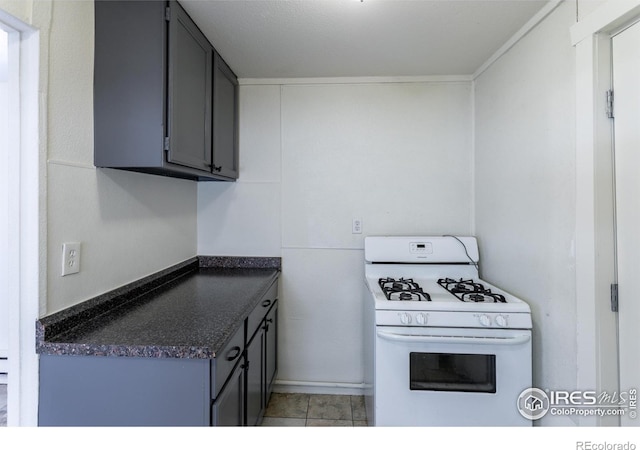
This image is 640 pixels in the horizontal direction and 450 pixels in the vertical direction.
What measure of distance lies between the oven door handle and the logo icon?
0.25 meters

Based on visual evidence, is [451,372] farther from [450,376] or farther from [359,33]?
[359,33]

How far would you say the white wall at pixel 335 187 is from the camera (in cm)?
228

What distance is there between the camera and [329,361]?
7.64 ft

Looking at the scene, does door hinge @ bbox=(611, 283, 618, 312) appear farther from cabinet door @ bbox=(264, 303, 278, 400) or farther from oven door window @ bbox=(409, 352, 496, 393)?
cabinet door @ bbox=(264, 303, 278, 400)

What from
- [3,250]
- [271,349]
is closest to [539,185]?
[271,349]

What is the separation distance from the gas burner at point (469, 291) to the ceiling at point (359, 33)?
4.66ft

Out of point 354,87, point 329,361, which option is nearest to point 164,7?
point 354,87

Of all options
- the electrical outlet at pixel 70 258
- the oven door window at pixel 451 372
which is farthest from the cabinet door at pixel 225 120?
the oven door window at pixel 451 372

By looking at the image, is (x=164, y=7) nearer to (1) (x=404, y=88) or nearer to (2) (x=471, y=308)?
(1) (x=404, y=88)

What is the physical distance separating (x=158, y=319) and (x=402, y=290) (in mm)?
1219

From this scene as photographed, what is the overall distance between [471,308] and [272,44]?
1798mm

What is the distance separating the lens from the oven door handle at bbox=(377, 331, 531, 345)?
1.46m

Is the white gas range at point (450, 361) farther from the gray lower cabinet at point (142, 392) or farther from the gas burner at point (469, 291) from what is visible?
the gray lower cabinet at point (142, 392)

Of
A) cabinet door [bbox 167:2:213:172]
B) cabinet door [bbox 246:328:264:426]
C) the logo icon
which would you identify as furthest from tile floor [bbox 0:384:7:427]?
the logo icon
